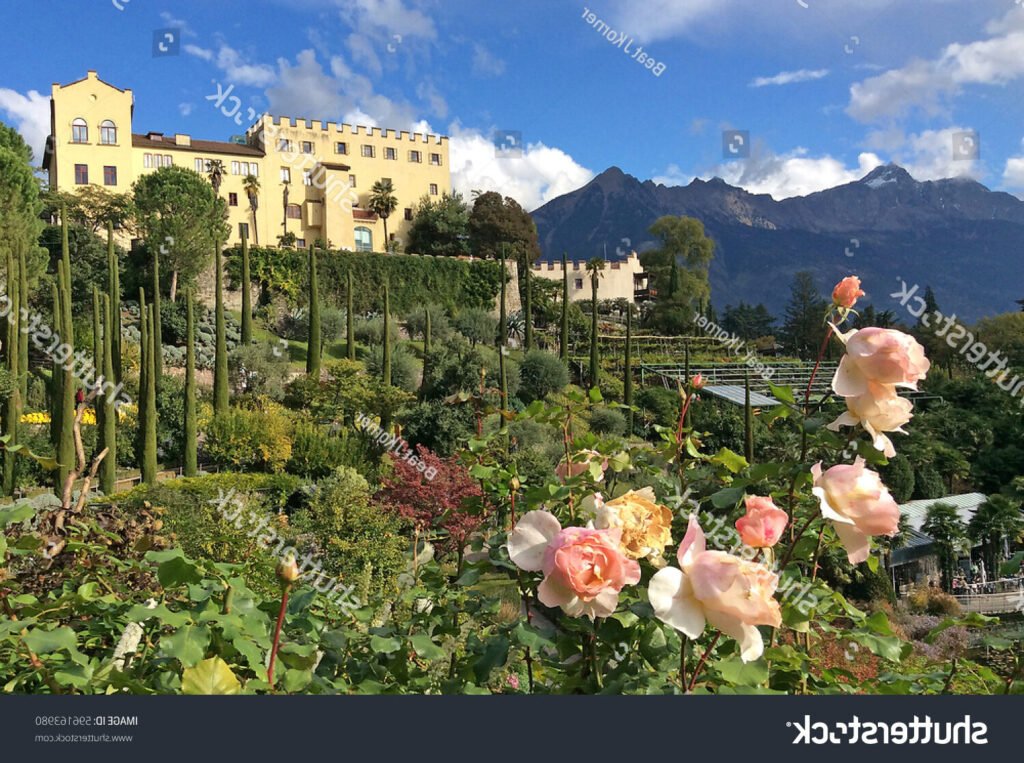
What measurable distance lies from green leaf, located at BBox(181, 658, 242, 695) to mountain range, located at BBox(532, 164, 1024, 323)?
5134 inches

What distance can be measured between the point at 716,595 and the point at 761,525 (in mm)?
233

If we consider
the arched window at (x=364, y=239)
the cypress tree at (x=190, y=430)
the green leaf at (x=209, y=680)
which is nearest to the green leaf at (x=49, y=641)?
the green leaf at (x=209, y=680)

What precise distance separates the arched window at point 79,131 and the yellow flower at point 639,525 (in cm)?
3702

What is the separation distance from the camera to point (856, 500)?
108cm

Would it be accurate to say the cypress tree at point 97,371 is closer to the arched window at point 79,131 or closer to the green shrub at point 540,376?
the green shrub at point 540,376

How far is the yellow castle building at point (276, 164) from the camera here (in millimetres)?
30969

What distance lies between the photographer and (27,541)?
4.96 feet

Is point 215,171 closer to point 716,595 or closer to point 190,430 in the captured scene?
point 190,430

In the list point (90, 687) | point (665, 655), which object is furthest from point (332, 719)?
point (665, 655)

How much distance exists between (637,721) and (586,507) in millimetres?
419

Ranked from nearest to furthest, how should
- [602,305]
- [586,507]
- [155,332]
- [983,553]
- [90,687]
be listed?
[90,687] < [586,507] < [983,553] < [155,332] < [602,305]

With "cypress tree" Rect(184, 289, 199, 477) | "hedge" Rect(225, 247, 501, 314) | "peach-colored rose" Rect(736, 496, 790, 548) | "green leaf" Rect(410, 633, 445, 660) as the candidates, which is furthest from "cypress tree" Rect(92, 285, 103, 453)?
"peach-colored rose" Rect(736, 496, 790, 548)

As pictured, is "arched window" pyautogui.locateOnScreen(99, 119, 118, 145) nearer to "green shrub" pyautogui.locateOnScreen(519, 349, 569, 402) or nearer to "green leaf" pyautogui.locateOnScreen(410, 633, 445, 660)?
"green shrub" pyautogui.locateOnScreen(519, 349, 569, 402)

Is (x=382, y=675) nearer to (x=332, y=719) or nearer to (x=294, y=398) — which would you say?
(x=332, y=719)
